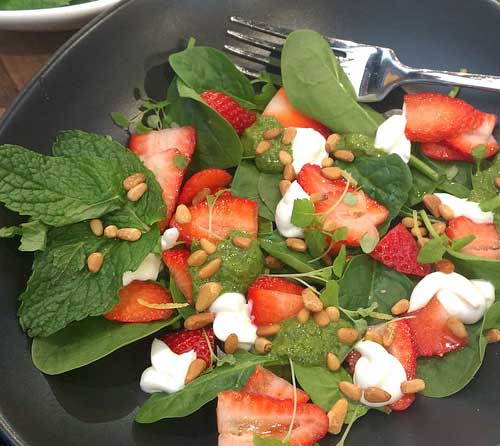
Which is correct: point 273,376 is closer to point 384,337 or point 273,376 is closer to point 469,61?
point 384,337

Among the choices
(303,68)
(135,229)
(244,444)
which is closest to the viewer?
(244,444)

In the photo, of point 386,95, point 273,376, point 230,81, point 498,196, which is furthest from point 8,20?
point 498,196

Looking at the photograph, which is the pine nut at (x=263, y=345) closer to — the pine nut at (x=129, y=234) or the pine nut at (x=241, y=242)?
the pine nut at (x=241, y=242)

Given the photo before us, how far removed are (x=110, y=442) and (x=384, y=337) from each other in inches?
18.4

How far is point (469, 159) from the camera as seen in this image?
1179mm

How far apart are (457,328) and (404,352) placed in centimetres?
9

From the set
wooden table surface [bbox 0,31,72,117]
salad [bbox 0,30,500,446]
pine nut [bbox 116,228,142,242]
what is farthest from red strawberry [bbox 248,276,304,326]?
wooden table surface [bbox 0,31,72,117]

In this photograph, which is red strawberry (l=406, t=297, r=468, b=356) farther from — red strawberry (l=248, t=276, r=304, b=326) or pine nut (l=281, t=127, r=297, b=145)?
pine nut (l=281, t=127, r=297, b=145)

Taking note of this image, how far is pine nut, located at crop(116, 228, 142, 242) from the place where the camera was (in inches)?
40.9

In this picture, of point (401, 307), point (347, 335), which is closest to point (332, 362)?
point (347, 335)

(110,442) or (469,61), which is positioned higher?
(469,61)

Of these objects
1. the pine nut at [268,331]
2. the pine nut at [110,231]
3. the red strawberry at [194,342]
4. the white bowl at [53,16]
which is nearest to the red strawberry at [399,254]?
the pine nut at [268,331]

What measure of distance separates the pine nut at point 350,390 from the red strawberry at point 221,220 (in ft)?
0.96

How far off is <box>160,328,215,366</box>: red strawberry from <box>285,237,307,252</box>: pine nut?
20cm
